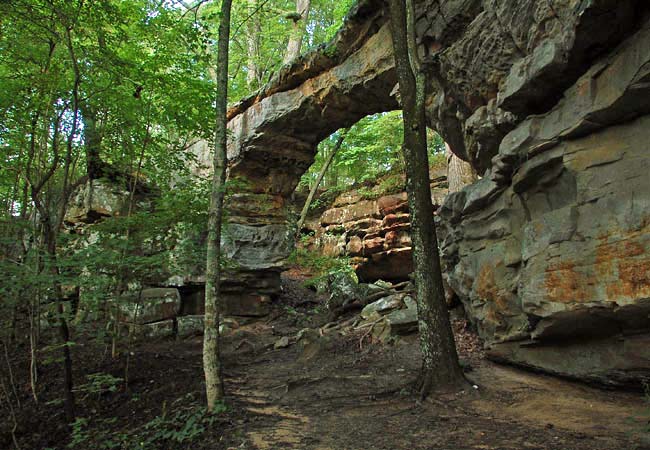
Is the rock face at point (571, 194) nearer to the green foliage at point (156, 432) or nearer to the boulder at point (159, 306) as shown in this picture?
the green foliage at point (156, 432)

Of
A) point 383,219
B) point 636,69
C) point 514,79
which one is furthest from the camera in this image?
point 383,219

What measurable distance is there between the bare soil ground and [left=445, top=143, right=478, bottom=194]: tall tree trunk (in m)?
3.35

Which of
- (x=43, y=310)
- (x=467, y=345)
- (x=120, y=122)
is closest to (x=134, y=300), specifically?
(x=43, y=310)

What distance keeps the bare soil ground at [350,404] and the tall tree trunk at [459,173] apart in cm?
335

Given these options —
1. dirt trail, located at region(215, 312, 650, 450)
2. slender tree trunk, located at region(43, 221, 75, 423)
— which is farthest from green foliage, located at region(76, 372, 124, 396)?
dirt trail, located at region(215, 312, 650, 450)

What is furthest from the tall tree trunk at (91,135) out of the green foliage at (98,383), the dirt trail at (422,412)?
the dirt trail at (422,412)

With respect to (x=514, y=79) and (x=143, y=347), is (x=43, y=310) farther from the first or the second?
(x=514, y=79)

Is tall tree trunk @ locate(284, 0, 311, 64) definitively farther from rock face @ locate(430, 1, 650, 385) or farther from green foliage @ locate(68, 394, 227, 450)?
green foliage @ locate(68, 394, 227, 450)

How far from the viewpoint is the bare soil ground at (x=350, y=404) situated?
3.87 meters

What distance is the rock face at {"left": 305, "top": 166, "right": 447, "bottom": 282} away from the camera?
14031 millimetres

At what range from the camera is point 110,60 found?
22.2ft

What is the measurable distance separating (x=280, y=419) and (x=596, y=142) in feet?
17.2

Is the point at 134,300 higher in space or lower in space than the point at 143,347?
higher

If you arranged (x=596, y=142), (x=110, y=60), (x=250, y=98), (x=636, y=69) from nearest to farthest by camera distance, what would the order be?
Result: (x=636, y=69)
(x=596, y=142)
(x=110, y=60)
(x=250, y=98)
